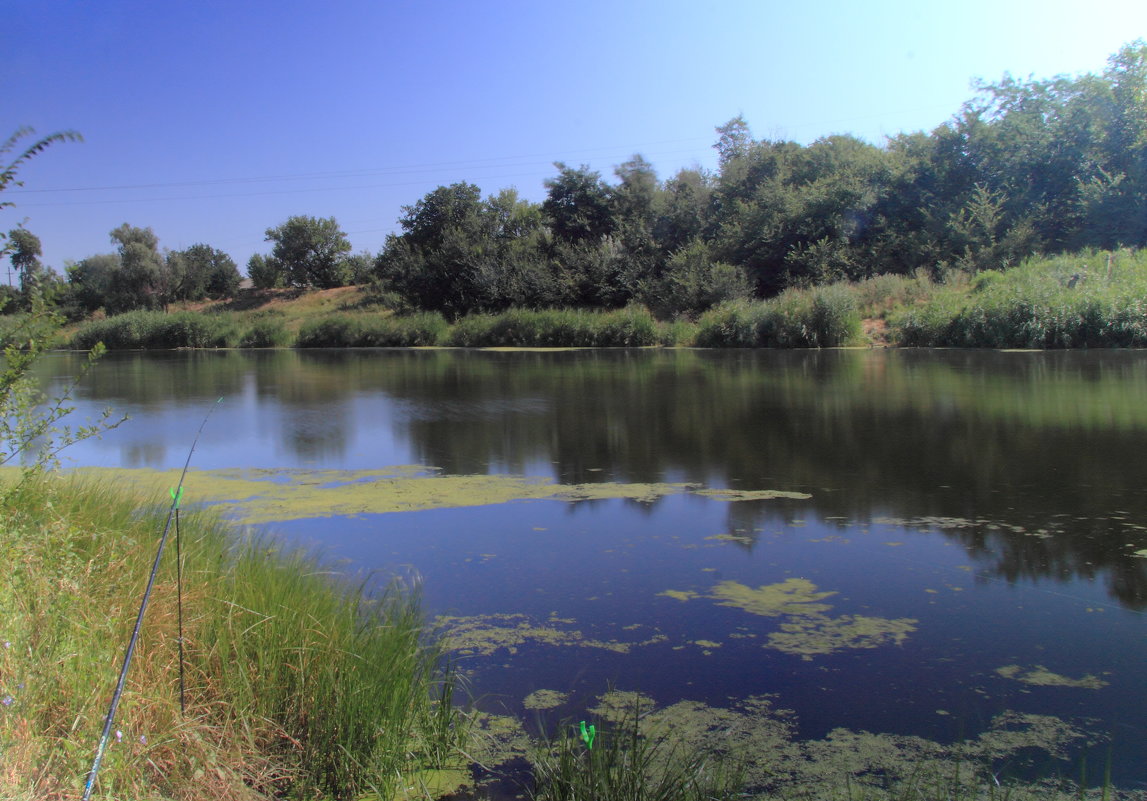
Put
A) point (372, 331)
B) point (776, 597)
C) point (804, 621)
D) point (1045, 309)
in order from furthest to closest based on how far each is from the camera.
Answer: point (372, 331) < point (1045, 309) < point (776, 597) < point (804, 621)

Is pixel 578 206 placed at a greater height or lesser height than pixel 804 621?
greater

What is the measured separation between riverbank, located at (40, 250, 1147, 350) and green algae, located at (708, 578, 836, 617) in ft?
74.6

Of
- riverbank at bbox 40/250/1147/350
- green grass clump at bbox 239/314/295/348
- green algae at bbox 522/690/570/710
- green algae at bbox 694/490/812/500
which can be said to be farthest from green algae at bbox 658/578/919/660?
green grass clump at bbox 239/314/295/348

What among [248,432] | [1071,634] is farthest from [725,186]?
[1071,634]

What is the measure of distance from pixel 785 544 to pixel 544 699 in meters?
3.06

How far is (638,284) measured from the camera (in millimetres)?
44406

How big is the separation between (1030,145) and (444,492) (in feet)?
116

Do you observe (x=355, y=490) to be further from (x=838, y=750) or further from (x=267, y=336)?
(x=267, y=336)

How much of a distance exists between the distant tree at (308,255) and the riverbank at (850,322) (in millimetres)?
19283

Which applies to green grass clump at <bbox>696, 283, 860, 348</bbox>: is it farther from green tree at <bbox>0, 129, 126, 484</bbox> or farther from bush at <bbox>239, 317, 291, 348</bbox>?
green tree at <bbox>0, 129, 126, 484</bbox>

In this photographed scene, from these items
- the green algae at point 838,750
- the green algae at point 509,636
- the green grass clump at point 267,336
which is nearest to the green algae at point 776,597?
the green algae at point 509,636

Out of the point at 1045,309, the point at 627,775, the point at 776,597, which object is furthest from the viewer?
the point at 1045,309

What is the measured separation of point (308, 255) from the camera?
7231 centimetres

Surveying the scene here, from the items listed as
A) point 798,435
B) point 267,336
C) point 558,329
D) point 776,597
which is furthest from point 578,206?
point 776,597
